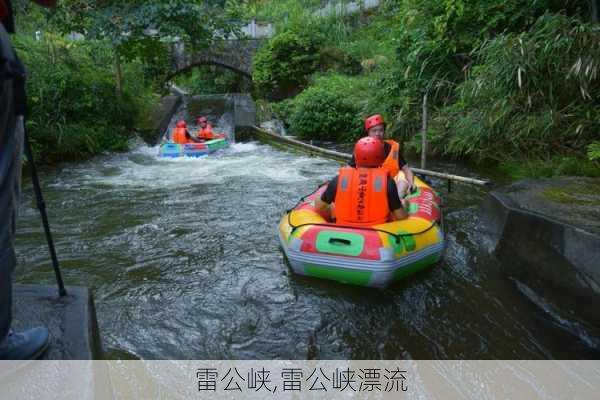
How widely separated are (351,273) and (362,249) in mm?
239

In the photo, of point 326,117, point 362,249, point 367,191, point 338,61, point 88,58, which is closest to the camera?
point 362,249

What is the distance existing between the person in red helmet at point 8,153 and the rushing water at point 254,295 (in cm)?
162

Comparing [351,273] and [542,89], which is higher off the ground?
[542,89]

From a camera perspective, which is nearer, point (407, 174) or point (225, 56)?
point (407, 174)

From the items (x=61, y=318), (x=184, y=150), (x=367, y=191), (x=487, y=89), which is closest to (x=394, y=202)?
(x=367, y=191)

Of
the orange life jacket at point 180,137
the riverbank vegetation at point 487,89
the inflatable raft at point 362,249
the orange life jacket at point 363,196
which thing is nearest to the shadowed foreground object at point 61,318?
the inflatable raft at point 362,249

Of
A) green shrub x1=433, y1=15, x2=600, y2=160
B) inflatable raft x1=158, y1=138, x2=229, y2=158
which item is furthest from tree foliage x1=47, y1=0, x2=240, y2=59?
green shrub x1=433, y1=15, x2=600, y2=160

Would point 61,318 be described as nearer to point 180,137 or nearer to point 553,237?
point 553,237

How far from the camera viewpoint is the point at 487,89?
6816 millimetres

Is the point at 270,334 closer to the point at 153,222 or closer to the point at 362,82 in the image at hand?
the point at 153,222

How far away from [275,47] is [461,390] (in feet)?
53.2

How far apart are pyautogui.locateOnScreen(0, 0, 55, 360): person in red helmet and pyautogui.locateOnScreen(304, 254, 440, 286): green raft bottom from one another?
253 cm

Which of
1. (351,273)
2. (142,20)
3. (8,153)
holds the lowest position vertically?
(351,273)

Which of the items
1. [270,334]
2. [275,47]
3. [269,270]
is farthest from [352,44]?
[270,334]
